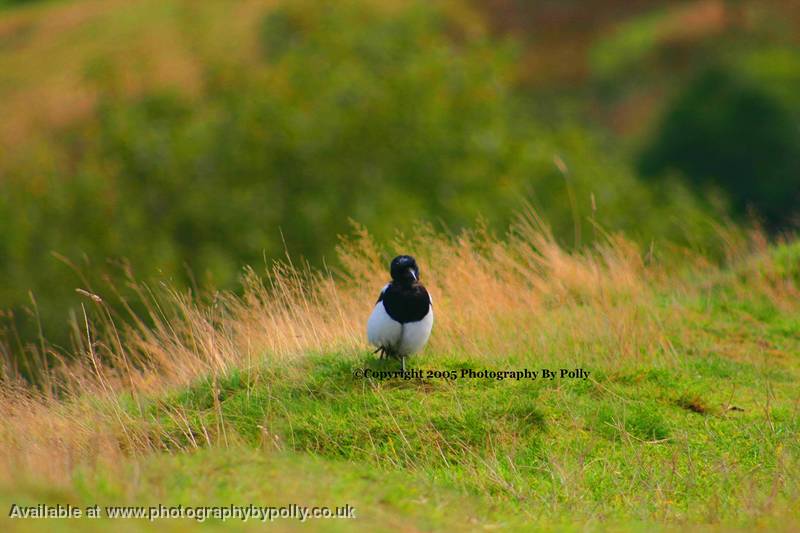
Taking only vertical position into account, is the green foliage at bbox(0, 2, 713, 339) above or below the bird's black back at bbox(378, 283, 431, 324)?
below

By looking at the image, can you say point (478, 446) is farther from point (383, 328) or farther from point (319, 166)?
point (319, 166)

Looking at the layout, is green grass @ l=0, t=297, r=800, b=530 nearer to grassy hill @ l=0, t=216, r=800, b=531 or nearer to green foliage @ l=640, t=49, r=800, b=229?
grassy hill @ l=0, t=216, r=800, b=531

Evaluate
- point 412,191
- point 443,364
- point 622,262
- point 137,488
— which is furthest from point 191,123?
point 137,488

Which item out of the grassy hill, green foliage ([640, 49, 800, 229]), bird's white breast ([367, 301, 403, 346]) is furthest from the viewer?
green foliage ([640, 49, 800, 229])

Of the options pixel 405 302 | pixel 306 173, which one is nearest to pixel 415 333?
pixel 405 302

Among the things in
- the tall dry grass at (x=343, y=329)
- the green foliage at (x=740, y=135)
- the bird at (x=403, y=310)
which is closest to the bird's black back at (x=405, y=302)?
the bird at (x=403, y=310)

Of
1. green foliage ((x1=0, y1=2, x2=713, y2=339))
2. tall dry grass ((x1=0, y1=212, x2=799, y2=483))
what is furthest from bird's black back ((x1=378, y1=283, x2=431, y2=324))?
green foliage ((x1=0, y1=2, x2=713, y2=339))

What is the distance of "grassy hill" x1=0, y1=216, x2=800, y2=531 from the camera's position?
19.8 feet

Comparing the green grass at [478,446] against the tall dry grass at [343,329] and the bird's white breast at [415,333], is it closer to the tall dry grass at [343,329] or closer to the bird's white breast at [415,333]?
the tall dry grass at [343,329]

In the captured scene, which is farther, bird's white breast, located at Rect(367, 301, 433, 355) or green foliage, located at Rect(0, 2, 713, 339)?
green foliage, located at Rect(0, 2, 713, 339)

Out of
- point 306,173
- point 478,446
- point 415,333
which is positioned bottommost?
Answer: point 306,173

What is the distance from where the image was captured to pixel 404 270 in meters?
7.36

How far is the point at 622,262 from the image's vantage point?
37.7 feet

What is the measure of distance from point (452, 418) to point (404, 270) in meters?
1.26
